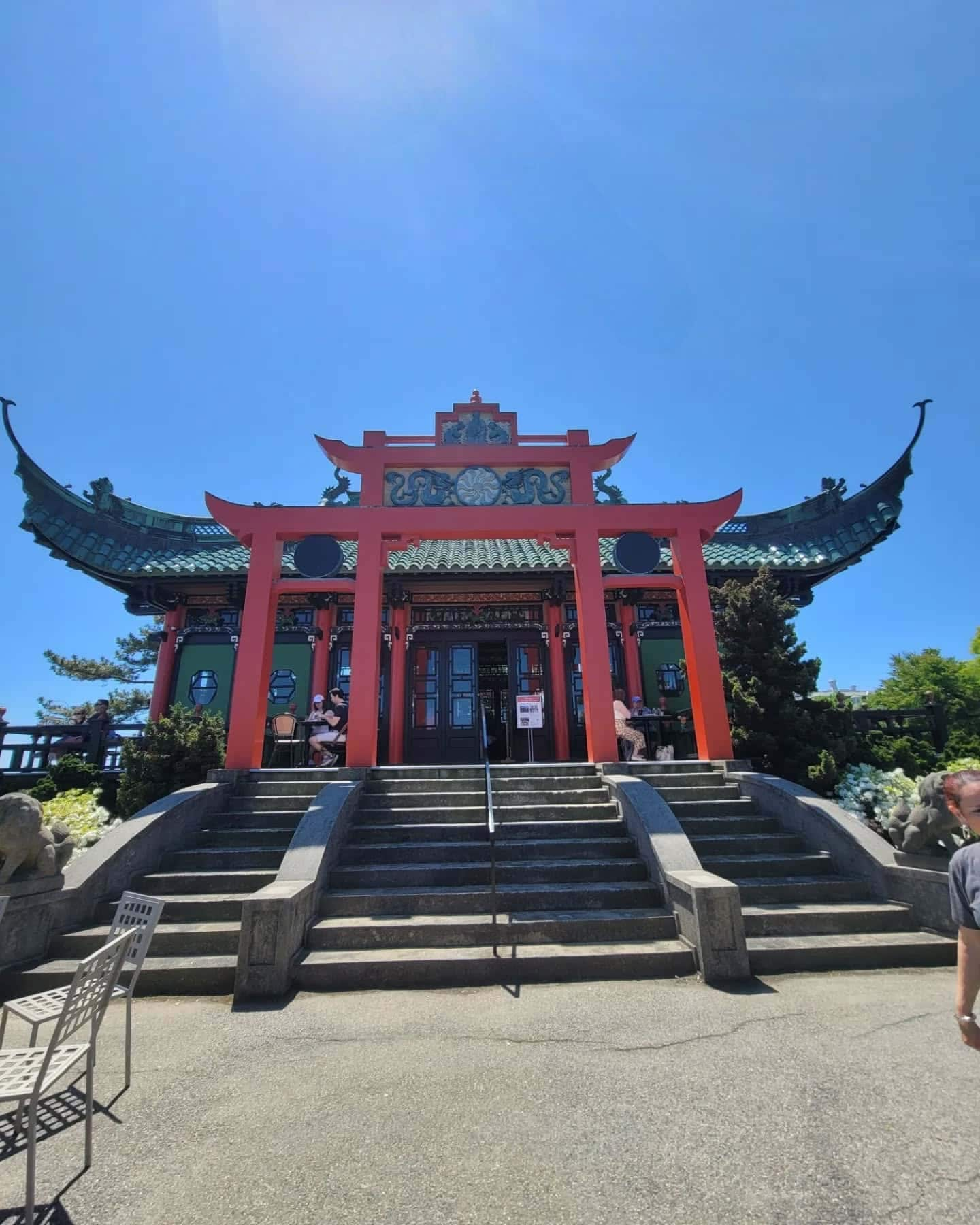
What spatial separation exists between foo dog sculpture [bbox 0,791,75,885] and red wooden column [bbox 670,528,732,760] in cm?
735

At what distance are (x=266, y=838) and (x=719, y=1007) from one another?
451 centimetres

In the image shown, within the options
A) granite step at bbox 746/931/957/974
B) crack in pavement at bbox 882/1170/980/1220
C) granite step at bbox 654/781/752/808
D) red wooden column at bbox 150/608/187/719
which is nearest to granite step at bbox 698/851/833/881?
granite step at bbox 746/931/957/974

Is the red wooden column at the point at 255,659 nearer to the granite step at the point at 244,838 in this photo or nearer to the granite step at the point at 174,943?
the granite step at the point at 244,838

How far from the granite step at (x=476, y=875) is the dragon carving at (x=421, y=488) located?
514 cm

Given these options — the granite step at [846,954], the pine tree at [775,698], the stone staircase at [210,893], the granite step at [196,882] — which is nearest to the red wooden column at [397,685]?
the stone staircase at [210,893]

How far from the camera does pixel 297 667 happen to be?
11.7 meters

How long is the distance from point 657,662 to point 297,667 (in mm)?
7853

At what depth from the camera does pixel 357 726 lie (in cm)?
724

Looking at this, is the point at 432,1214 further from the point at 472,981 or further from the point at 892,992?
the point at 892,992

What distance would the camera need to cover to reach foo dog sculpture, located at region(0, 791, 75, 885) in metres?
4.30

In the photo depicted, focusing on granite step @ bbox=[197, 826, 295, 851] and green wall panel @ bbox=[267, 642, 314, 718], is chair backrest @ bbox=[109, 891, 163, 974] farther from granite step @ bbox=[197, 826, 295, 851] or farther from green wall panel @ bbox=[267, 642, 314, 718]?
green wall panel @ bbox=[267, 642, 314, 718]

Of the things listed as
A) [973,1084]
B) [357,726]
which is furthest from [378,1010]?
[357,726]

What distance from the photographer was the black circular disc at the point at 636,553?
26.6 ft

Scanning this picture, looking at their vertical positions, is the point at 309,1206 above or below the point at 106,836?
below
